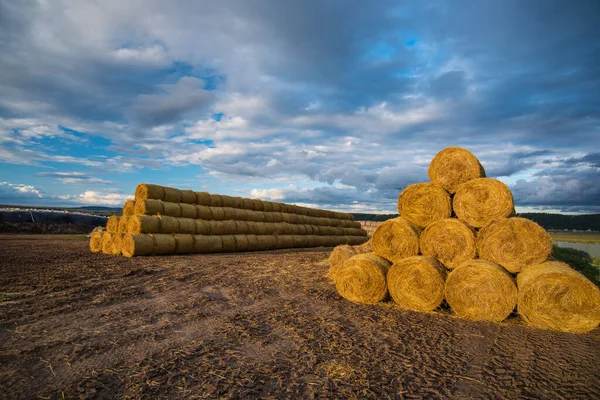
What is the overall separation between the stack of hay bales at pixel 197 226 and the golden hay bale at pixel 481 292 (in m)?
10.6

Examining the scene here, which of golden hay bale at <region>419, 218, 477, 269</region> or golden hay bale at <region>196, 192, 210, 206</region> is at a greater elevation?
golden hay bale at <region>196, 192, 210, 206</region>

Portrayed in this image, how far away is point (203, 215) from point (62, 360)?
12036mm

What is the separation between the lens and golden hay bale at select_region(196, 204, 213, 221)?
15602 millimetres

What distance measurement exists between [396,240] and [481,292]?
1.81m

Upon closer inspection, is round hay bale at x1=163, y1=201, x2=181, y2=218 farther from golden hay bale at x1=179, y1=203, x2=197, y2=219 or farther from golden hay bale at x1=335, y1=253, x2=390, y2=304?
golden hay bale at x1=335, y1=253, x2=390, y2=304

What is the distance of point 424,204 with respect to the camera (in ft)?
24.1

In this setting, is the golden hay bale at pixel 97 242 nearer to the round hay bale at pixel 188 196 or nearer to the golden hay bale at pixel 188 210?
the golden hay bale at pixel 188 210

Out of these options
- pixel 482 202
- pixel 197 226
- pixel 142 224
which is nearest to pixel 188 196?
pixel 197 226

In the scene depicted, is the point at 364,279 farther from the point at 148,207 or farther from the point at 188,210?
the point at 188,210

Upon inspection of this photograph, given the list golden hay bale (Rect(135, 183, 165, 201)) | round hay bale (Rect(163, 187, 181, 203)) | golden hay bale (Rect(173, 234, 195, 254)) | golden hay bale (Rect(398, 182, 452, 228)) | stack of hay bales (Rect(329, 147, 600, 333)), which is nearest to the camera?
stack of hay bales (Rect(329, 147, 600, 333))

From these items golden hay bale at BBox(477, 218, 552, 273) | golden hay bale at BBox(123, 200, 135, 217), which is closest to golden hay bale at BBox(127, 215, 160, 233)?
golden hay bale at BBox(123, 200, 135, 217)

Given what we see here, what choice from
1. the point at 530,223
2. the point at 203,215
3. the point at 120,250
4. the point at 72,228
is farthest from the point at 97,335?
the point at 72,228

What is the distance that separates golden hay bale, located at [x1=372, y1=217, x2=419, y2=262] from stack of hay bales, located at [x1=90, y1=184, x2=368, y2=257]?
9.02 metres

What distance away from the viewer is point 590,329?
537cm
